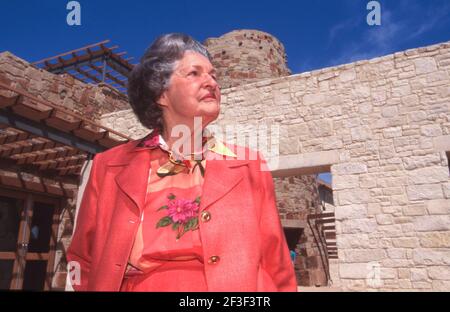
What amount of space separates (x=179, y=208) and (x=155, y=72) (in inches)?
26.1

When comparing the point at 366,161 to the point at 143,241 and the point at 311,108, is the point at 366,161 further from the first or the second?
the point at 143,241

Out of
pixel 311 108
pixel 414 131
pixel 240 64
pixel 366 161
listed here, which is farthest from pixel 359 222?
pixel 240 64

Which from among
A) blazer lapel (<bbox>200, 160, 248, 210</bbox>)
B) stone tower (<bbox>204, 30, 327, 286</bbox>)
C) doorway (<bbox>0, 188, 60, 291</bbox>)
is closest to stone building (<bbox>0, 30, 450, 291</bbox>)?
doorway (<bbox>0, 188, 60, 291</bbox>)

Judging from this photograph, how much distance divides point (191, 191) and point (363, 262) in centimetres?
454

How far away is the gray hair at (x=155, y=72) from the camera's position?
160cm

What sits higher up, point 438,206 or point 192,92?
point 192,92

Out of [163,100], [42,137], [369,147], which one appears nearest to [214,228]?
[163,100]

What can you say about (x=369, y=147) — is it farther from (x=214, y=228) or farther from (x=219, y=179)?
(x=214, y=228)

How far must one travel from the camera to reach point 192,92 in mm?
1494

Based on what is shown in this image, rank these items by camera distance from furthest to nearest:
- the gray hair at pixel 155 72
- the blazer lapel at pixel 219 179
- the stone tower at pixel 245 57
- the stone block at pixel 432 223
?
the stone tower at pixel 245 57 < the stone block at pixel 432 223 < the gray hair at pixel 155 72 < the blazer lapel at pixel 219 179

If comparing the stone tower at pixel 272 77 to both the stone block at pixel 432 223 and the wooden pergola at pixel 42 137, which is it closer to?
the stone block at pixel 432 223

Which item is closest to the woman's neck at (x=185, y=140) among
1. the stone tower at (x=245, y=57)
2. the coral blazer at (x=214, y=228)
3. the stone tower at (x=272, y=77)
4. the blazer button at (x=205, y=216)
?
the coral blazer at (x=214, y=228)

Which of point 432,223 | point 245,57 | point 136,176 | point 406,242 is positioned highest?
point 245,57

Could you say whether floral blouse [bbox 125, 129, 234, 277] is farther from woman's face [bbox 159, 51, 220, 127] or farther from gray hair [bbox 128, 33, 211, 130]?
gray hair [bbox 128, 33, 211, 130]
